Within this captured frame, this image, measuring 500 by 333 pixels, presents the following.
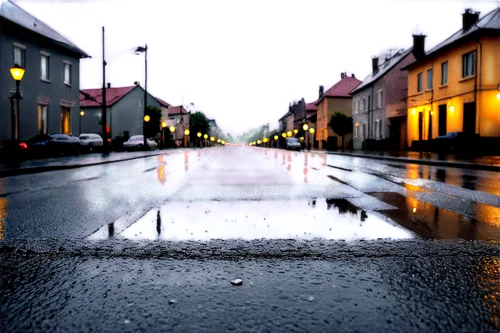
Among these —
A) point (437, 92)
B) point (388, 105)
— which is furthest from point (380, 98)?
point (437, 92)

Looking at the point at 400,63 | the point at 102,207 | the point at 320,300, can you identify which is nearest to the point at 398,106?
the point at 400,63

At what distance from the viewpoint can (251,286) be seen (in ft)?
9.72

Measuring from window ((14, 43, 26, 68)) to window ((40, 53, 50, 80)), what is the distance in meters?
2.14

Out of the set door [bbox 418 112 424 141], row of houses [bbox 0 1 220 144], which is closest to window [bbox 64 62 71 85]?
row of houses [bbox 0 1 220 144]

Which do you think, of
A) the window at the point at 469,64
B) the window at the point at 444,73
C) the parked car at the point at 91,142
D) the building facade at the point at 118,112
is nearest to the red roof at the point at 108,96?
the building facade at the point at 118,112

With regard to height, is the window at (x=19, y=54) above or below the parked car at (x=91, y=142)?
above

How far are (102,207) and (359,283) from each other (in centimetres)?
502

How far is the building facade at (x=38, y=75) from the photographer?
24.1 metres

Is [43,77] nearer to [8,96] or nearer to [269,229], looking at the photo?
[8,96]

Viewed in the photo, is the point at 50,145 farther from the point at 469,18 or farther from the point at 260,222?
the point at 469,18

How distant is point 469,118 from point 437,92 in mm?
4927

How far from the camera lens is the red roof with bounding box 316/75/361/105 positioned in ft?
220

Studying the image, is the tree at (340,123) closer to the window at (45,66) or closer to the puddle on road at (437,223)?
the window at (45,66)

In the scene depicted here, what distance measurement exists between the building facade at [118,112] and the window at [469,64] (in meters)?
47.6
